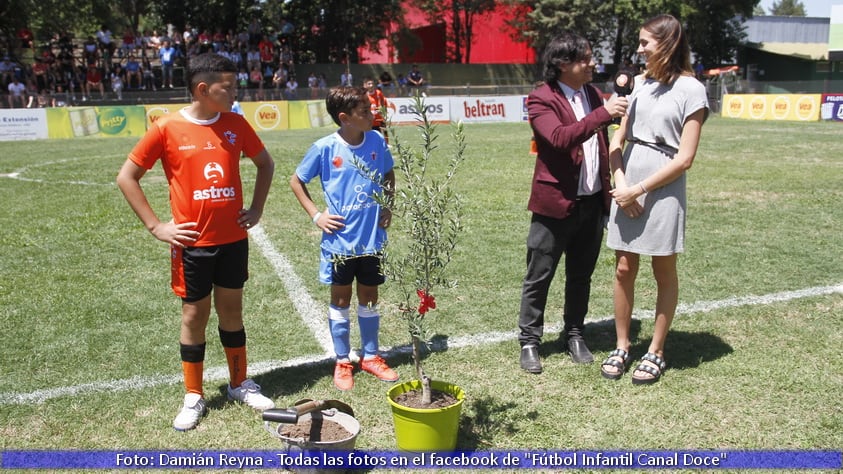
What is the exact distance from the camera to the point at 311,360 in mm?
4406

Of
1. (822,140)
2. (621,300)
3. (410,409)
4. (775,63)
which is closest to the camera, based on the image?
(410,409)

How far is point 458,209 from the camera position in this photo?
310 centimetres

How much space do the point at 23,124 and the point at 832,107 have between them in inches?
1110

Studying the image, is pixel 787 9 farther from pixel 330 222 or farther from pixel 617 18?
pixel 330 222

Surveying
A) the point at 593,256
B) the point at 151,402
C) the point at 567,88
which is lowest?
the point at 151,402

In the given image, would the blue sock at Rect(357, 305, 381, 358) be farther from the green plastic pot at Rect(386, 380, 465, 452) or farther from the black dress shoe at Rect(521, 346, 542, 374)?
the green plastic pot at Rect(386, 380, 465, 452)

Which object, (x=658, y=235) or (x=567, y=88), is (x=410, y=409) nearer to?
(x=658, y=235)

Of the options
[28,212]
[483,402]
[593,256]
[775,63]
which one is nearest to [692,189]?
[593,256]

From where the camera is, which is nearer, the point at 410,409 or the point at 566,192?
the point at 410,409

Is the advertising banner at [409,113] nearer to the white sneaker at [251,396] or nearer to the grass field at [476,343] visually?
the grass field at [476,343]

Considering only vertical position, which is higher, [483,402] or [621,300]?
[621,300]

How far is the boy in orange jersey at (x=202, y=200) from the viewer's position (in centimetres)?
336

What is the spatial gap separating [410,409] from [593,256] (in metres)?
1.81

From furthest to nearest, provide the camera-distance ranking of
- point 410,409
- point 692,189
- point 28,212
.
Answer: point 692,189 < point 28,212 < point 410,409
